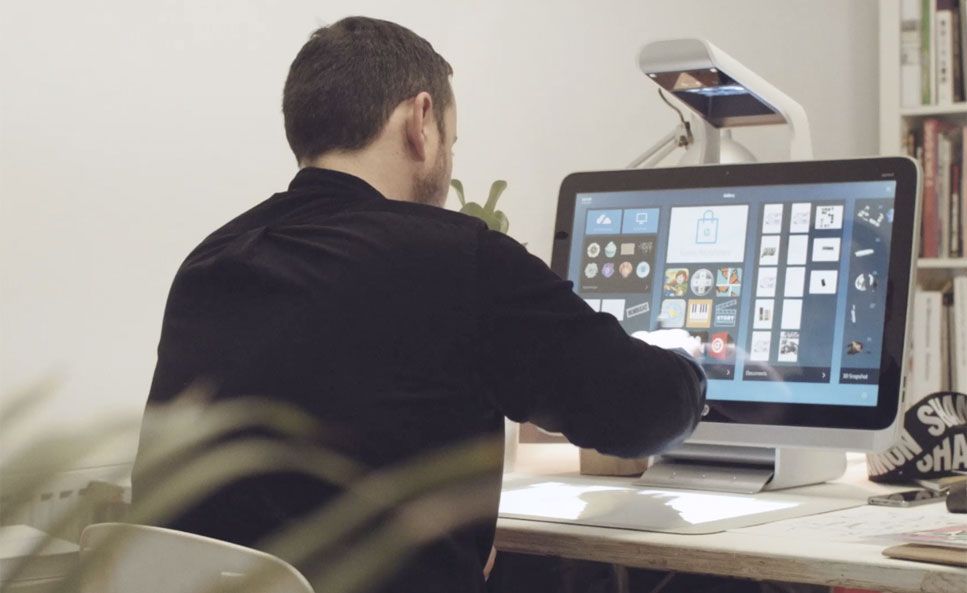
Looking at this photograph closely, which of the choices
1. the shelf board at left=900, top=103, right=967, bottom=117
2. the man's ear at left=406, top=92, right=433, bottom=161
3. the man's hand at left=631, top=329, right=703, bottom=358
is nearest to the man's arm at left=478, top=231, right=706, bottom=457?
the man's ear at left=406, top=92, right=433, bottom=161

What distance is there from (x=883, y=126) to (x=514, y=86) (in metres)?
0.92

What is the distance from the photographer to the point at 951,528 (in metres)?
1.11

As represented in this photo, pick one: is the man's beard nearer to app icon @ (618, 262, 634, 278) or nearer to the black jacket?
the black jacket

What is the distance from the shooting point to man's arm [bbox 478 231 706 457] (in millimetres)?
1107

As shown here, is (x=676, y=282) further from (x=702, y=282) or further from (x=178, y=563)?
(x=178, y=563)

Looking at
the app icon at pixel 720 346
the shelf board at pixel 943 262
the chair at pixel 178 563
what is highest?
the shelf board at pixel 943 262

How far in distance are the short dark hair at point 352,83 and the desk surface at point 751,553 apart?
46cm

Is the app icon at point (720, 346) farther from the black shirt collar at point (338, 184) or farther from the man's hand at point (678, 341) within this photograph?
the black shirt collar at point (338, 184)

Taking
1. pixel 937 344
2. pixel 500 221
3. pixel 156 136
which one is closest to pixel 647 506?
pixel 500 221

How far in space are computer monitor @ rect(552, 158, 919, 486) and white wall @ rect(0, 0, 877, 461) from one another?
882mm

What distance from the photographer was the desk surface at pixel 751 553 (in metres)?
0.97

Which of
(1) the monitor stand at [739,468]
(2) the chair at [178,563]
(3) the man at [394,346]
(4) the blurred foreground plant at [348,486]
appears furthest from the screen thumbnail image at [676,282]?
(2) the chair at [178,563]

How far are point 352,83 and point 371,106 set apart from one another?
3 centimetres

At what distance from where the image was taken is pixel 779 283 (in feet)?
4.79
